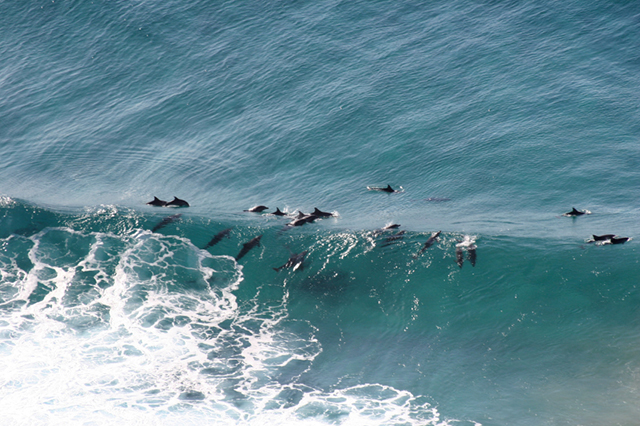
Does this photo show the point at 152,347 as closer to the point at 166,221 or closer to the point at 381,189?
the point at 166,221

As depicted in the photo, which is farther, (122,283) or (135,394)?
(122,283)

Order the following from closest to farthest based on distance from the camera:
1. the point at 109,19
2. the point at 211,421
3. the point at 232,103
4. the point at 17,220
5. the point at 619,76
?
the point at 211,421
the point at 17,220
the point at 619,76
the point at 232,103
the point at 109,19

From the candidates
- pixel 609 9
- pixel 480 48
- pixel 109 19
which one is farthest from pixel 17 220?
pixel 609 9

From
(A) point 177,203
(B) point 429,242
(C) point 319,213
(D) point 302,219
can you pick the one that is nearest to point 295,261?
(D) point 302,219

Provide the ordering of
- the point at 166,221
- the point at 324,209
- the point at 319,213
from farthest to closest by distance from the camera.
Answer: the point at 324,209 < the point at 166,221 < the point at 319,213

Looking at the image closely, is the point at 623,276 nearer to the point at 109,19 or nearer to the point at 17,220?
the point at 17,220

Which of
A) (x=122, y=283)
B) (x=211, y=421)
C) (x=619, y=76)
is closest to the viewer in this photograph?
(x=211, y=421)

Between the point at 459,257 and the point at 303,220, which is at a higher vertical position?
the point at 459,257

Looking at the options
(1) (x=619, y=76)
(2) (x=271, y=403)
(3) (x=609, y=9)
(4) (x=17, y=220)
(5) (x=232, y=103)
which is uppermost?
(3) (x=609, y=9)
